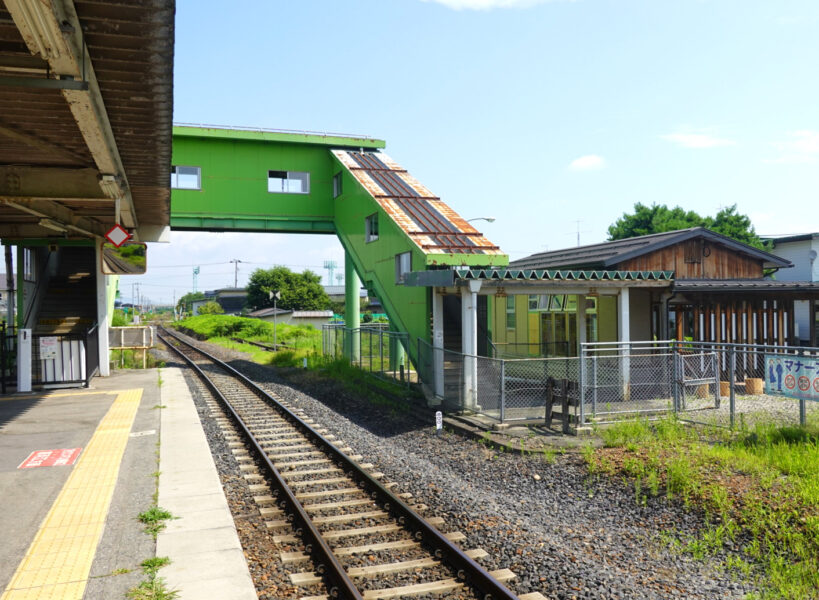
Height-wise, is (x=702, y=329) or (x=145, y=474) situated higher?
(x=702, y=329)

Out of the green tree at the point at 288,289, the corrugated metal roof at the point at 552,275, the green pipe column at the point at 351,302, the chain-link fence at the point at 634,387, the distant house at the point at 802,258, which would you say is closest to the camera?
the chain-link fence at the point at 634,387

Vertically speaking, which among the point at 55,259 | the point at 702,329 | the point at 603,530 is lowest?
the point at 603,530

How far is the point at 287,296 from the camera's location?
76125 millimetres

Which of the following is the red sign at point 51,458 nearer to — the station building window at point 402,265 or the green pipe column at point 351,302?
the station building window at point 402,265

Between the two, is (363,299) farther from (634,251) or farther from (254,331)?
(634,251)

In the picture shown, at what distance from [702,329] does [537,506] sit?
1192 centimetres

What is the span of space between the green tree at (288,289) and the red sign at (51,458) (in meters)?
65.3

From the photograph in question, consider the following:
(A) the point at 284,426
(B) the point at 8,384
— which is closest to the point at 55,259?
(B) the point at 8,384

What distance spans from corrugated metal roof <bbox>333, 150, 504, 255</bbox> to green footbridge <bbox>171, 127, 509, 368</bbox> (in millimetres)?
51

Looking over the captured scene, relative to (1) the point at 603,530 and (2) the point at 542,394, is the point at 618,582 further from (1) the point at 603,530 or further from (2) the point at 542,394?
(2) the point at 542,394

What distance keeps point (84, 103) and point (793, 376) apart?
11869mm

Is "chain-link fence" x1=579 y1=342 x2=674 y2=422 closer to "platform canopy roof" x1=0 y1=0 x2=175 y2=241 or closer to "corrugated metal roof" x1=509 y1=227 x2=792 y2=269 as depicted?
"corrugated metal roof" x1=509 y1=227 x2=792 y2=269

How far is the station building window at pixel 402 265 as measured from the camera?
19.3 metres

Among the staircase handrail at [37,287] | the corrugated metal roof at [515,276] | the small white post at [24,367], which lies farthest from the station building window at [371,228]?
the staircase handrail at [37,287]
